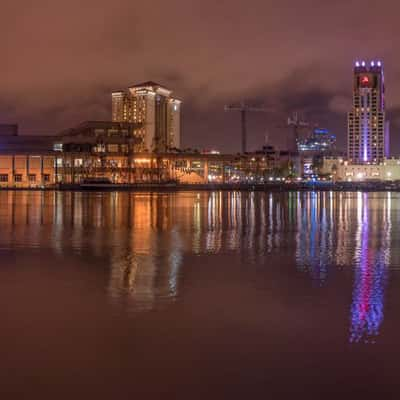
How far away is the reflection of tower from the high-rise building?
15372cm

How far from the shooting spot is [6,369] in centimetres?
759

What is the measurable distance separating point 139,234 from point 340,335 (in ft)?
52.2

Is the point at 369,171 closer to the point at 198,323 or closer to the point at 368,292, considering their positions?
the point at 368,292

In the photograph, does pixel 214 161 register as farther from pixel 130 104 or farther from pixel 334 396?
pixel 334 396

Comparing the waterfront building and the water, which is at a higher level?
the waterfront building

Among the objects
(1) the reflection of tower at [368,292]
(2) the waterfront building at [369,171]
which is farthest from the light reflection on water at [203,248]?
(2) the waterfront building at [369,171]

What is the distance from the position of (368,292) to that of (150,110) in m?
172

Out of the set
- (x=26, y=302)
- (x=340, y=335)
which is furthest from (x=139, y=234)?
(x=340, y=335)

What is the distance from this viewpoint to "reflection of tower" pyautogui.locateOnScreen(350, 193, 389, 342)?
30.6ft

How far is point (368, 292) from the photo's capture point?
12156 mm

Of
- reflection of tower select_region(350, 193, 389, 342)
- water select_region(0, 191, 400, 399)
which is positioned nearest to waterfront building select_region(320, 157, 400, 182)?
reflection of tower select_region(350, 193, 389, 342)

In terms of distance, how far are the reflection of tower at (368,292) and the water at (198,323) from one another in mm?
32

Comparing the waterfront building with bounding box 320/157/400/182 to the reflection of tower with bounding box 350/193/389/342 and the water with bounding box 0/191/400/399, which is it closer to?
the reflection of tower with bounding box 350/193/389/342

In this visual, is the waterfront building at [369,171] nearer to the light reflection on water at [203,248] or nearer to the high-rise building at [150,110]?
the high-rise building at [150,110]
